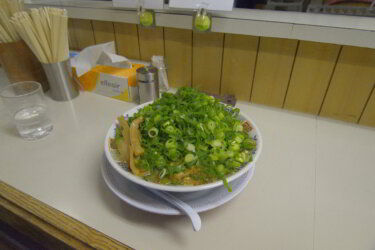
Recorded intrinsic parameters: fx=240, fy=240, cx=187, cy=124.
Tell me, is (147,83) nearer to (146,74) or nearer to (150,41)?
(146,74)

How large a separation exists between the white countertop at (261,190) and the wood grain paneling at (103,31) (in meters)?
0.42

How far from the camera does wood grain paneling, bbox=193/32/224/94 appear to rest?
33.2 inches

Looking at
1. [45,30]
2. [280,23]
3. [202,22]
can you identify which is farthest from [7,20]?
[280,23]

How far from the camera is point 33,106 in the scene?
797mm

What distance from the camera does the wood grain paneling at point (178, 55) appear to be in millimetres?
887

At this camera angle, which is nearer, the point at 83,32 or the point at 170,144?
the point at 170,144

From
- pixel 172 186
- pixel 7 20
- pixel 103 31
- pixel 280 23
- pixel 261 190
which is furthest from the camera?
pixel 103 31

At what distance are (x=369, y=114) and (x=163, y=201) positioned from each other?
71cm

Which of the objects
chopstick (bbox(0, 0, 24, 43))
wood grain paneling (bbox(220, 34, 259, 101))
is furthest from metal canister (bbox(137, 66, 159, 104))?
chopstick (bbox(0, 0, 24, 43))

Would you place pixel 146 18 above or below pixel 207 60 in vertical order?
above

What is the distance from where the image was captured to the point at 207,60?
2.93ft

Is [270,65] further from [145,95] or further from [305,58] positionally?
[145,95]

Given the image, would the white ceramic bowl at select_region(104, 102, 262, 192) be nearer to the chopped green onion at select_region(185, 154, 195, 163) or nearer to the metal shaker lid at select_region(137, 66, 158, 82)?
the chopped green onion at select_region(185, 154, 195, 163)

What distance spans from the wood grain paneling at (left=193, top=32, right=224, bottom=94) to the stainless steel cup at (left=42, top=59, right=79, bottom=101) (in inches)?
18.7
